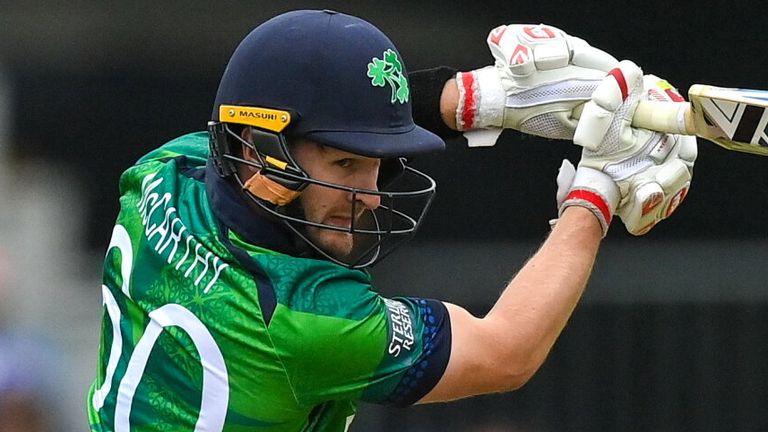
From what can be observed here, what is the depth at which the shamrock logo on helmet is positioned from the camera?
302 centimetres

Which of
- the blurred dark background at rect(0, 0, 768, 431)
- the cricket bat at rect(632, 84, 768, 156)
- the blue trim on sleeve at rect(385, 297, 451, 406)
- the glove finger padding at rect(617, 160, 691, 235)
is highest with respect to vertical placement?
the cricket bat at rect(632, 84, 768, 156)

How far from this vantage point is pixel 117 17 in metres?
6.46

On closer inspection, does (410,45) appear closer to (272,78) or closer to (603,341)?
(603,341)

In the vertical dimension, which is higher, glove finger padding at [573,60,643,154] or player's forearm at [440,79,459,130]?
glove finger padding at [573,60,643,154]

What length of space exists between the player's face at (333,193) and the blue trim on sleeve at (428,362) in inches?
8.4

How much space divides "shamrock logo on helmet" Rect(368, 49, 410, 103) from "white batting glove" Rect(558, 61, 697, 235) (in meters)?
0.43

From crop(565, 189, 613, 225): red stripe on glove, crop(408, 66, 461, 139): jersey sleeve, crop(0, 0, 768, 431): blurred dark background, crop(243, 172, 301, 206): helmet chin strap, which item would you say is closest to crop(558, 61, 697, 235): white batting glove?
crop(565, 189, 613, 225): red stripe on glove

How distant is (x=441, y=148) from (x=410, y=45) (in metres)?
3.42

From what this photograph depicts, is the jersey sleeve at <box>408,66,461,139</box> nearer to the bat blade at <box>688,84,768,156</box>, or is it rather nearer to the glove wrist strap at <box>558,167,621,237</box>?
the glove wrist strap at <box>558,167,621,237</box>

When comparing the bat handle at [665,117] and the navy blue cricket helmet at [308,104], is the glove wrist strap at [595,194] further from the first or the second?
the navy blue cricket helmet at [308,104]

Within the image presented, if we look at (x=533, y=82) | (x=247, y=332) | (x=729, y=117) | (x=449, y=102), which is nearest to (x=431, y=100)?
(x=449, y=102)

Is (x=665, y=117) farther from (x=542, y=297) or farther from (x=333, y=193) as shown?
(x=333, y=193)

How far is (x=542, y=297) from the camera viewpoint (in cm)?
310

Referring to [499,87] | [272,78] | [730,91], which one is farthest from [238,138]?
[730,91]
